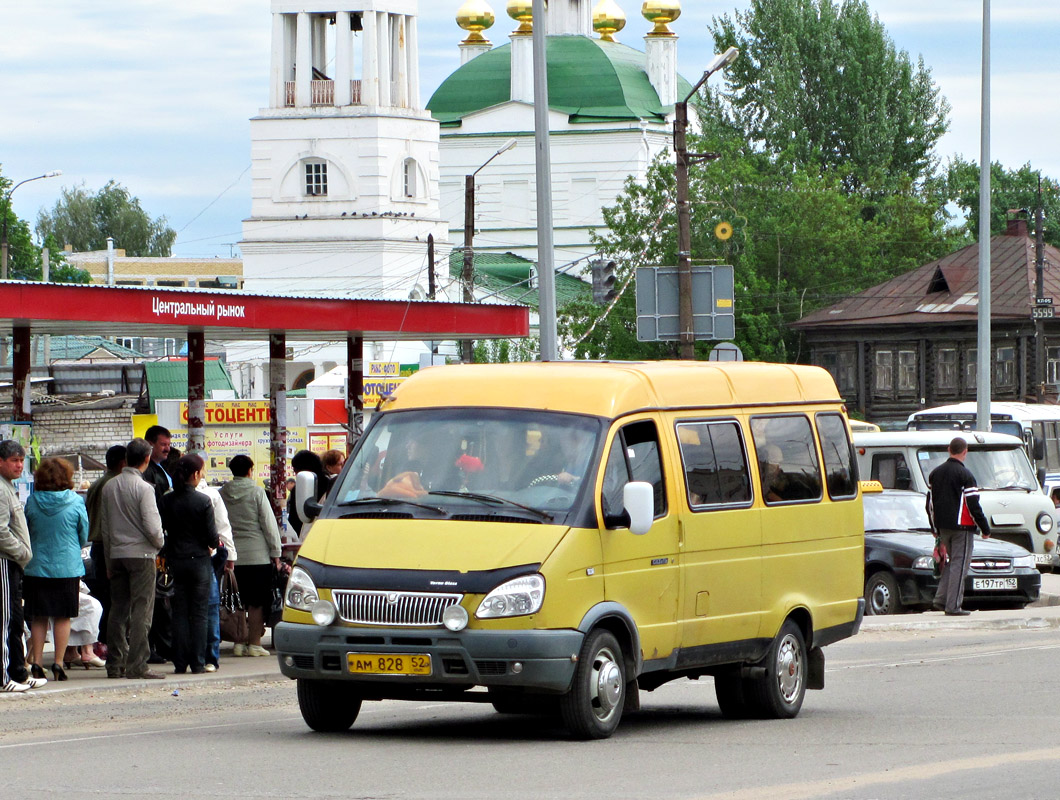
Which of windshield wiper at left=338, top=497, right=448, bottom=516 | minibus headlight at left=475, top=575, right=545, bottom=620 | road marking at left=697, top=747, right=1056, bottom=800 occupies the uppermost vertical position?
windshield wiper at left=338, top=497, right=448, bottom=516

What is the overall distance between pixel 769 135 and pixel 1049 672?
74795 millimetres

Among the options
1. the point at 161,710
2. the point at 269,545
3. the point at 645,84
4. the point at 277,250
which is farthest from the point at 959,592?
the point at 645,84

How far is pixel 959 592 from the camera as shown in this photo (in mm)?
20688

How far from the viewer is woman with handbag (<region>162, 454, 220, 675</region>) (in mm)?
14273

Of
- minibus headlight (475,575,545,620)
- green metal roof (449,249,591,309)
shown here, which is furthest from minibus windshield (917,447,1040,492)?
green metal roof (449,249,591,309)

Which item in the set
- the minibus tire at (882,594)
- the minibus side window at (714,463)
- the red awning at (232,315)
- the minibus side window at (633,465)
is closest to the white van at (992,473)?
the minibus tire at (882,594)

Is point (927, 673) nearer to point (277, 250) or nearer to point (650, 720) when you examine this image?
point (650, 720)

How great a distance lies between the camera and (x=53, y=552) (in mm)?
13875

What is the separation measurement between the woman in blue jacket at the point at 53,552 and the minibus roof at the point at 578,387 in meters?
3.41

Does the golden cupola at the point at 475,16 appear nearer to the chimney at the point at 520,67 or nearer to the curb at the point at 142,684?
the chimney at the point at 520,67

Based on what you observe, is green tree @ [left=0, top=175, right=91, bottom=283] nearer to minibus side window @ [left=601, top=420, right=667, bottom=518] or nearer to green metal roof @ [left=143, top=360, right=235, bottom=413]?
green metal roof @ [left=143, top=360, right=235, bottom=413]

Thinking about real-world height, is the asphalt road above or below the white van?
below

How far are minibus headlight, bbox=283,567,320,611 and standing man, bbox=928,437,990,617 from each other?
11015 millimetres

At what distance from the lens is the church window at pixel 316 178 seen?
83.0 meters
